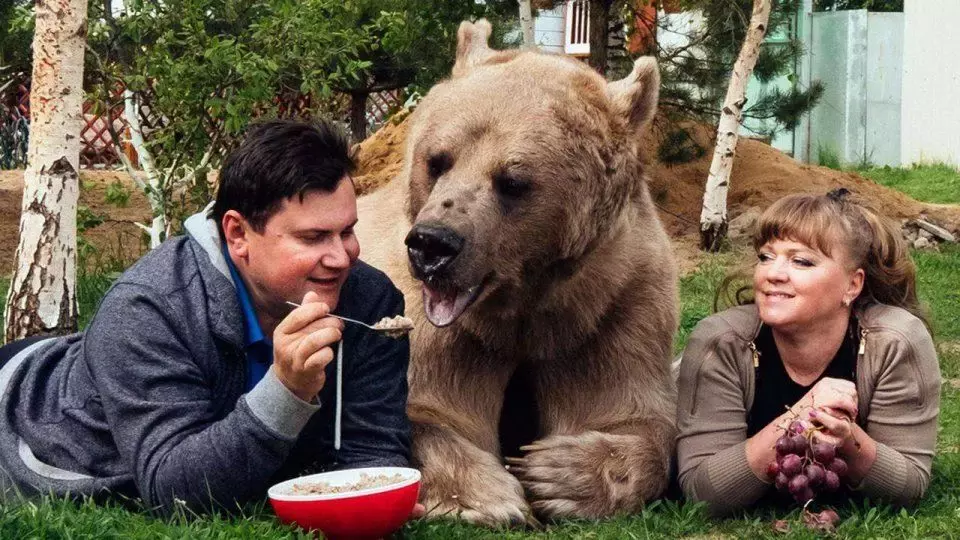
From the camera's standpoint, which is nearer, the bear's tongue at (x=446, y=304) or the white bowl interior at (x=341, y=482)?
the white bowl interior at (x=341, y=482)

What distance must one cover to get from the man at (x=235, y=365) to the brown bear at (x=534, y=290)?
25cm

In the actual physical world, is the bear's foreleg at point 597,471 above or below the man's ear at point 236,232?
below

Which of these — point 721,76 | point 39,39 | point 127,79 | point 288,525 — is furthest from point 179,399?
point 721,76

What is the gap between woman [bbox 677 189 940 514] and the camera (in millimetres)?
3652

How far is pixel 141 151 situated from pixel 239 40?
746 millimetres

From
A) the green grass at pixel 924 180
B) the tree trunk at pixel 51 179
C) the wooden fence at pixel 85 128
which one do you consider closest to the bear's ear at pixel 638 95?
the tree trunk at pixel 51 179

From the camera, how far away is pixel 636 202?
4.07 m

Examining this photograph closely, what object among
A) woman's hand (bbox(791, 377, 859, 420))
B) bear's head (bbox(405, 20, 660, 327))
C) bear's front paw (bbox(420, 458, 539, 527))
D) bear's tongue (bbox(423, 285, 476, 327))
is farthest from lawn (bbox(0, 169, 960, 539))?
bear's head (bbox(405, 20, 660, 327))

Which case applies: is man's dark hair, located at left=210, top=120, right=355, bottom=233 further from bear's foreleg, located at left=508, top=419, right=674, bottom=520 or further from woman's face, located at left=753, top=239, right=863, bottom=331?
woman's face, located at left=753, top=239, right=863, bottom=331

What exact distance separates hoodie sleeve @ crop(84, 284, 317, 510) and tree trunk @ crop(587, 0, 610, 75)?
6473 mm

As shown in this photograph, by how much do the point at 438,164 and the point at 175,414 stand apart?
1.00 m

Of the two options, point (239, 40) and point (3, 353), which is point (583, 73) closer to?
point (3, 353)

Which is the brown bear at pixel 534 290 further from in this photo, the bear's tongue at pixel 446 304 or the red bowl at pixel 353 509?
the red bowl at pixel 353 509

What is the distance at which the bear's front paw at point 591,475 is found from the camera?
373 centimetres
